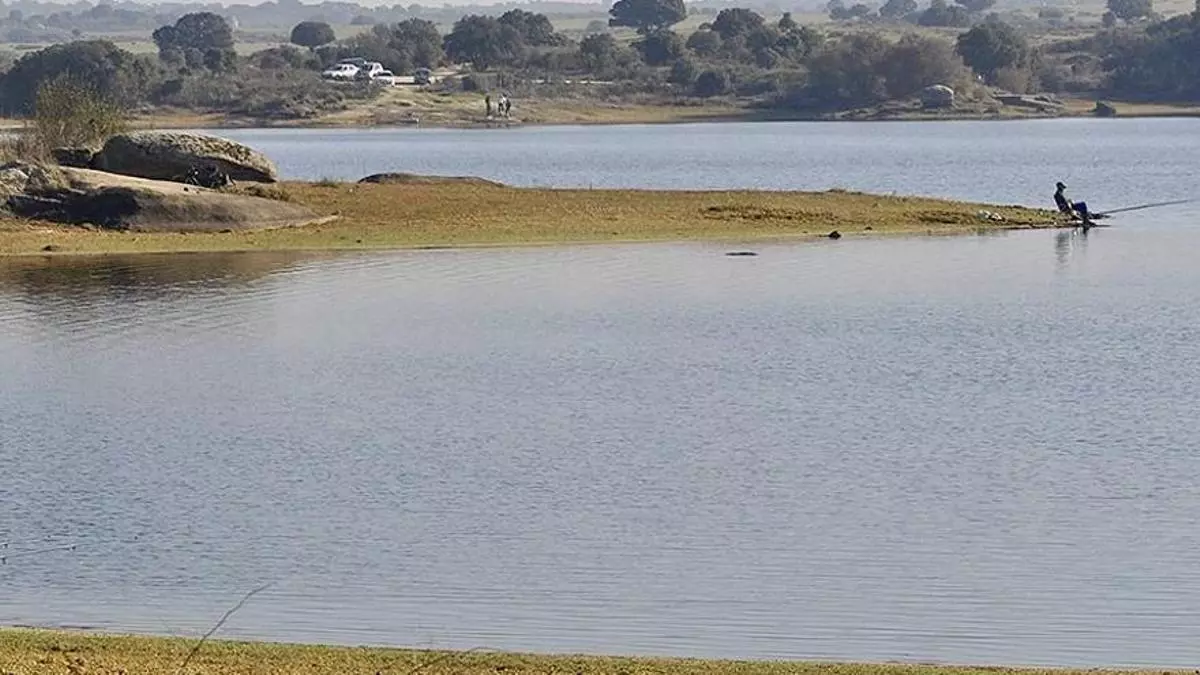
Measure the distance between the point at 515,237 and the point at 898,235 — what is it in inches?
259

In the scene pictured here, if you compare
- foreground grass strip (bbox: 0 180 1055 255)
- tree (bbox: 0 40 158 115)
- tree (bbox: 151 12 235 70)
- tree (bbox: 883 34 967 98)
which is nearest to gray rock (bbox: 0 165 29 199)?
foreground grass strip (bbox: 0 180 1055 255)

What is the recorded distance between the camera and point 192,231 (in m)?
38.8

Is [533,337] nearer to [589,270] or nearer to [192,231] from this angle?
[589,270]

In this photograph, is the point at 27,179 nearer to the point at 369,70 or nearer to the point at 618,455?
the point at 618,455

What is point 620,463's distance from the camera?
18703 millimetres

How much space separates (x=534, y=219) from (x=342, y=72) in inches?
3724

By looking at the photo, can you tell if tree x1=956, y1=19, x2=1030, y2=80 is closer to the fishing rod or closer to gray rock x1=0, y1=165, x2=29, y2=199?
the fishing rod

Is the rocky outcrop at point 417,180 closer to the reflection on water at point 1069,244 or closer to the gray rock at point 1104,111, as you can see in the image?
the reflection on water at point 1069,244

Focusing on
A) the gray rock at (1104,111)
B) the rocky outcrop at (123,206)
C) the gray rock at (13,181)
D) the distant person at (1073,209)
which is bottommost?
the gray rock at (1104,111)

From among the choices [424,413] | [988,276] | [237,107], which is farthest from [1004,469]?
[237,107]

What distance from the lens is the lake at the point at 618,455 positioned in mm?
13812

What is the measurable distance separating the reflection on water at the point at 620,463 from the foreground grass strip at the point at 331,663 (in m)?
0.67

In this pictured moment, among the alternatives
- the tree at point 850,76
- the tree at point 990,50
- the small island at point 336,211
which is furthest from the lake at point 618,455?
the tree at point 990,50

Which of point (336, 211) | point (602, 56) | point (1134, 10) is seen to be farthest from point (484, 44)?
point (336, 211)
